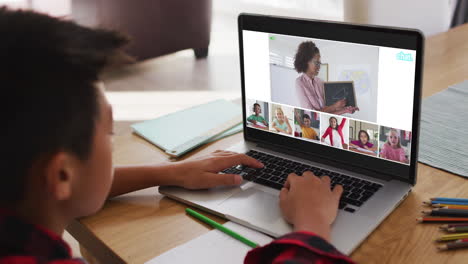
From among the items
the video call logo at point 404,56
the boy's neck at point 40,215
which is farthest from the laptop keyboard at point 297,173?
the boy's neck at point 40,215

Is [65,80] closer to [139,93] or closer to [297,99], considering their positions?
[297,99]

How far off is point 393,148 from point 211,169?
322mm

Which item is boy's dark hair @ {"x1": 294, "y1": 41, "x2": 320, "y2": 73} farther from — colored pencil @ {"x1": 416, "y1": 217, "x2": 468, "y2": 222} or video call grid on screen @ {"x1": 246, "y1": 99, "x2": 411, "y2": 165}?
colored pencil @ {"x1": 416, "y1": 217, "x2": 468, "y2": 222}

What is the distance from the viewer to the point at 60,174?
62 centimetres

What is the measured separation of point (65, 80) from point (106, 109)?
0.38 ft

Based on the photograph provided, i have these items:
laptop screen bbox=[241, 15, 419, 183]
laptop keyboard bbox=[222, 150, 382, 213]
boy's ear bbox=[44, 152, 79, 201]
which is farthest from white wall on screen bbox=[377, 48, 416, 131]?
boy's ear bbox=[44, 152, 79, 201]

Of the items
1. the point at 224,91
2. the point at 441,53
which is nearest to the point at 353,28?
the point at 441,53

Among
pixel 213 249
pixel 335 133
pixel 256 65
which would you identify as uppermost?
pixel 256 65

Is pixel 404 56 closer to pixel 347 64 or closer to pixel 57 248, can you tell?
pixel 347 64

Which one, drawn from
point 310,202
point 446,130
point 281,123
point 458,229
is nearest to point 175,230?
point 310,202

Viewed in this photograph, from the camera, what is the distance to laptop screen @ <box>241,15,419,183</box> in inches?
34.8

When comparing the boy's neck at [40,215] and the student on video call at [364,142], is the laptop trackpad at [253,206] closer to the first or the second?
the student on video call at [364,142]

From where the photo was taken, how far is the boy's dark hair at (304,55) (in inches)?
38.0

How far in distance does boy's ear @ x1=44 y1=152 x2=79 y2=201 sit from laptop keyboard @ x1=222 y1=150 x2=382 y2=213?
409 millimetres
